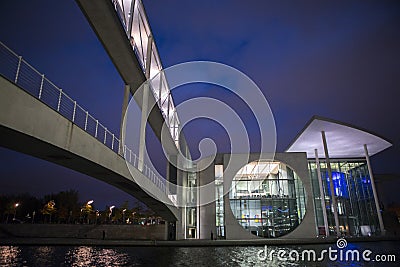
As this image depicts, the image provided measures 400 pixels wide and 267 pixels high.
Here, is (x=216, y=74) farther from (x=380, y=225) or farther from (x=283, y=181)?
(x=380, y=225)

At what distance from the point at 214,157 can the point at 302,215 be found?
10.8 meters

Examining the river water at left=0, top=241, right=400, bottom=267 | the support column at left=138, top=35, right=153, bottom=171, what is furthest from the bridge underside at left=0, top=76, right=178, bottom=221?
the support column at left=138, top=35, right=153, bottom=171

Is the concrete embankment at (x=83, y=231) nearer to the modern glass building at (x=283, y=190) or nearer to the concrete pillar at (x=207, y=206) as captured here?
the modern glass building at (x=283, y=190)

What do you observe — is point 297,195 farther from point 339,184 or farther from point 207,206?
point 207,206

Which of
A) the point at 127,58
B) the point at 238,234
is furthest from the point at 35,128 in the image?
the point at 238,234

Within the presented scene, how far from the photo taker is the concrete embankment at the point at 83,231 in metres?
28.7

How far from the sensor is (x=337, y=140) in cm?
2992

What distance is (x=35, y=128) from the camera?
20.4 feet

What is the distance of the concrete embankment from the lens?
2865cm

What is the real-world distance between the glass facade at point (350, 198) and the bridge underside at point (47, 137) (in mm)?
26703

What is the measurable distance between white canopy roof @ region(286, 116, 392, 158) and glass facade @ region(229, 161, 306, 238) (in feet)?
12.9

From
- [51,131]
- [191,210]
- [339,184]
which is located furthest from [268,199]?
[51,131]

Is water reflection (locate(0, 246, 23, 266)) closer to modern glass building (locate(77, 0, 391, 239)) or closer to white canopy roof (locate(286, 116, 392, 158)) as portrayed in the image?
modern glass building (locate(77, 0, 391, 239))

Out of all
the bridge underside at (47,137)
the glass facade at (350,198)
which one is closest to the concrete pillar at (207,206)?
the glass facade at (350,198)
